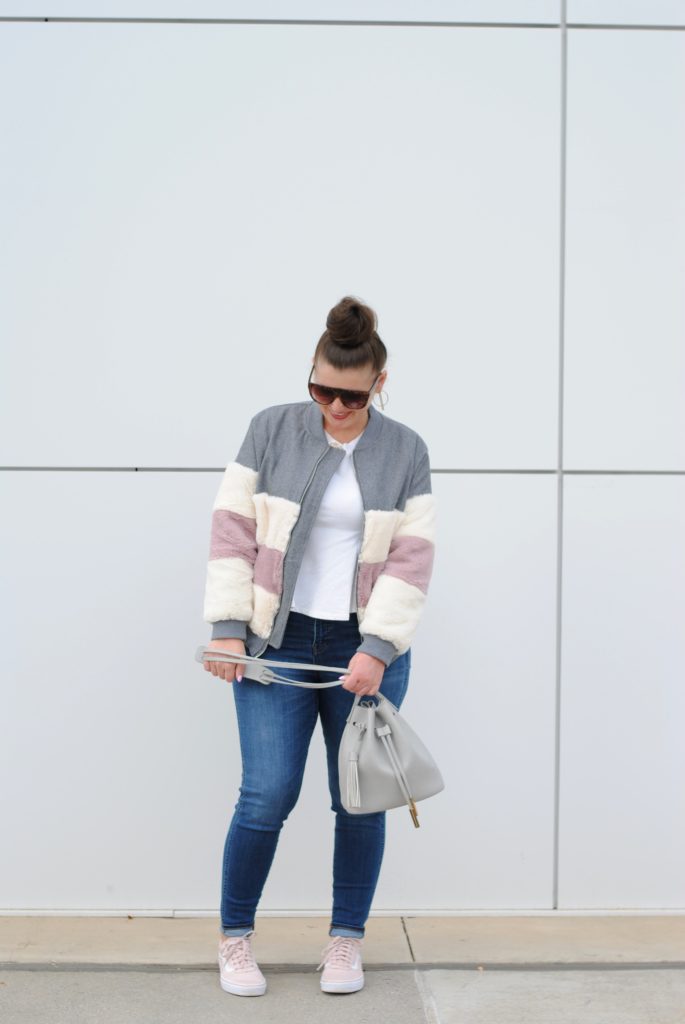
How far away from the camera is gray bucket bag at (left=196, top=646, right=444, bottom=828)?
3.03 metres

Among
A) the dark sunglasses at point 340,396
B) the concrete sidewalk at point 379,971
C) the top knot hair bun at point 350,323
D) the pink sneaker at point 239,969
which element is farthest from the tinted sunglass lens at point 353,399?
the concrete sidewalk at point 379,971

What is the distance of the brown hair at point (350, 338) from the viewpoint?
2.97 m

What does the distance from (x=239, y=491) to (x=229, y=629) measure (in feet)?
1.21

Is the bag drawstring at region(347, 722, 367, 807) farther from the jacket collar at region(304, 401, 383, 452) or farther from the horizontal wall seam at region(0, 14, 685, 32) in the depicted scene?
the horizontal wall seam at region(0, 14, 685, 32)

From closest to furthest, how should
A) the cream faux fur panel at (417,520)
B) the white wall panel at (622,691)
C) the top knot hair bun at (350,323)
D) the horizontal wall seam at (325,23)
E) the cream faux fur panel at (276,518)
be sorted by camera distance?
1. the top knot hair bun at (350,323)
2. the cream faux fur panel at (276,518)
3. the cream faux fur panel at (417,520)
4. the horizontal wall seam at (325,23)
5. the white wall panel at (622,691)

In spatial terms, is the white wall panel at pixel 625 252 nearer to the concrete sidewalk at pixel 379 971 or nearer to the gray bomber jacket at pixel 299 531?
the gray bomber jacket at pixel 299 531

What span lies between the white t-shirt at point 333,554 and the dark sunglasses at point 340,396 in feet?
0.50

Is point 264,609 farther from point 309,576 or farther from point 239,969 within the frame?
point 239,969

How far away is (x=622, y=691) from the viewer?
155 inches

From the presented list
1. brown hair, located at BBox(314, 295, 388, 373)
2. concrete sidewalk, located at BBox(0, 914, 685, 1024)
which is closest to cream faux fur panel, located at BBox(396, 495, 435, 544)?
brown hair, located at BBox(314, 295, 388, 373)

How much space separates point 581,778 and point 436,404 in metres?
1.35

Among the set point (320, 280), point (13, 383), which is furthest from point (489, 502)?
point (13, 383)

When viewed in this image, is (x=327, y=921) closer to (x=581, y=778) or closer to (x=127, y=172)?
(x=581, y=778)

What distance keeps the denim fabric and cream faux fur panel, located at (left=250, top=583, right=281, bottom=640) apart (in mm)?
68
